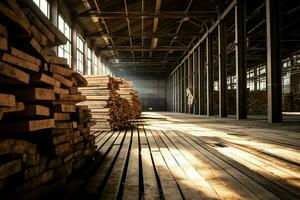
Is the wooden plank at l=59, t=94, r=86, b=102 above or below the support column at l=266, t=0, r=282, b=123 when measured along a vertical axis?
below

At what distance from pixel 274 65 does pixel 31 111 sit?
9.80 meters

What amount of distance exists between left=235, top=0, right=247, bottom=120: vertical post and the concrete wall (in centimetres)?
3034

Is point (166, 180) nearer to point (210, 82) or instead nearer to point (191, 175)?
point (191, 175)

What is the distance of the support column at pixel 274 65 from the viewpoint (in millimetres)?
10219

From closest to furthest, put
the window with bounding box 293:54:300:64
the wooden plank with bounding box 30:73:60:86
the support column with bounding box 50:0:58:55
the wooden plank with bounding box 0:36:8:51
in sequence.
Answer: the wooden plank with bounding box 0:36:8:51, the wooden plank with bounding box 30:73:60:86, the support column with bounding box 50:0:58:55, the window with bounding box 293:54:300:64

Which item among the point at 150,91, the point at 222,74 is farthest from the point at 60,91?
the point at 150,91

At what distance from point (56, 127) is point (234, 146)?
3.33 meters

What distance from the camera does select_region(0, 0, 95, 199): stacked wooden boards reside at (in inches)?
83.1

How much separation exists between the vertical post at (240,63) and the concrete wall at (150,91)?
99.5 ft

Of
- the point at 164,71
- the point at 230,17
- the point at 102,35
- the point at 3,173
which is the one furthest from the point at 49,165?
the point at 164,71

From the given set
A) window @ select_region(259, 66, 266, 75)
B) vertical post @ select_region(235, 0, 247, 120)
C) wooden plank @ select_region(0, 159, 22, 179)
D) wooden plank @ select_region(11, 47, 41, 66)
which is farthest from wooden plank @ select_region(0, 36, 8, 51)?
window @ select_region(259, 66, 266, 75)

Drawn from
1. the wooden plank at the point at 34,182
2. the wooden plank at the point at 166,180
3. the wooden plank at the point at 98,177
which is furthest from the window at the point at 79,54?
the wooden plank at the point at 34,182

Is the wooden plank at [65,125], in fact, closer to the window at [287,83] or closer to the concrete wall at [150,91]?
the window at [287,83]

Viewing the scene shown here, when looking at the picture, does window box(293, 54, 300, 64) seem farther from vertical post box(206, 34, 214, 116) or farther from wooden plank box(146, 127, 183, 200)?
wooden plank box(146, 127, 183, 200)
